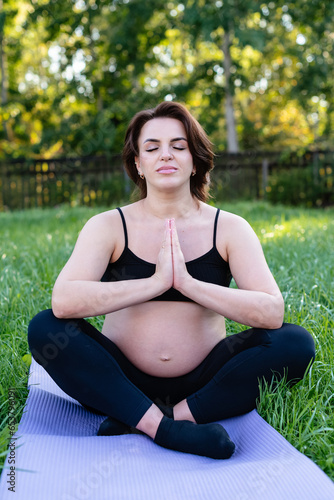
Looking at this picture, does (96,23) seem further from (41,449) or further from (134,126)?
(41,449)

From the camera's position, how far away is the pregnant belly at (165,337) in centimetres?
224

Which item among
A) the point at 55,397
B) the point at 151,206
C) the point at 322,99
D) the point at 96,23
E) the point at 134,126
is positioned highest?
the point at 96,23

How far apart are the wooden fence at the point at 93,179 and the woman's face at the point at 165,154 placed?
10.5m

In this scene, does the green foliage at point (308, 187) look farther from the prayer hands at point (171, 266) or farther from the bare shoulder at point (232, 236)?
the prayer hands at point (171, 266)

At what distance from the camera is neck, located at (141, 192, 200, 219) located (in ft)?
7.89

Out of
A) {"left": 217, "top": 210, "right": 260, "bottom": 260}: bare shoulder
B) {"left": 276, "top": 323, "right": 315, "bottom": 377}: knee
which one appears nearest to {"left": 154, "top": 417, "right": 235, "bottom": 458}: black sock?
{"left": 276, "top": 323, "right": 315, "bottom": 377}: knee

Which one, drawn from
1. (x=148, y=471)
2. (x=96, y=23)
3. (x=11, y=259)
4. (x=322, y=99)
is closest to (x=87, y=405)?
(x=148, y=471)

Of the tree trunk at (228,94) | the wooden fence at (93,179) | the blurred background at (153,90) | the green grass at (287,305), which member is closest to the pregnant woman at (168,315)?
the green grass at (287,305)

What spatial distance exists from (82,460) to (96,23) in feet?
51.6

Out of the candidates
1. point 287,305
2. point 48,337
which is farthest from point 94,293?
point 287,305

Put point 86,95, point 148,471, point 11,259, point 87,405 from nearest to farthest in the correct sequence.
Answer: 1. point 148,471
2. point 87,405
3. point 11,259
4. point 86,95

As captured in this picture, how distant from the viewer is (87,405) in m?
2.23

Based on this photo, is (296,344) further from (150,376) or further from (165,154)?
(165,154)

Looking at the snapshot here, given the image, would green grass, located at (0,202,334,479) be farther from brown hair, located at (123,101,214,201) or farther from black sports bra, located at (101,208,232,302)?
brown hair, located at (123,101,214,201)
